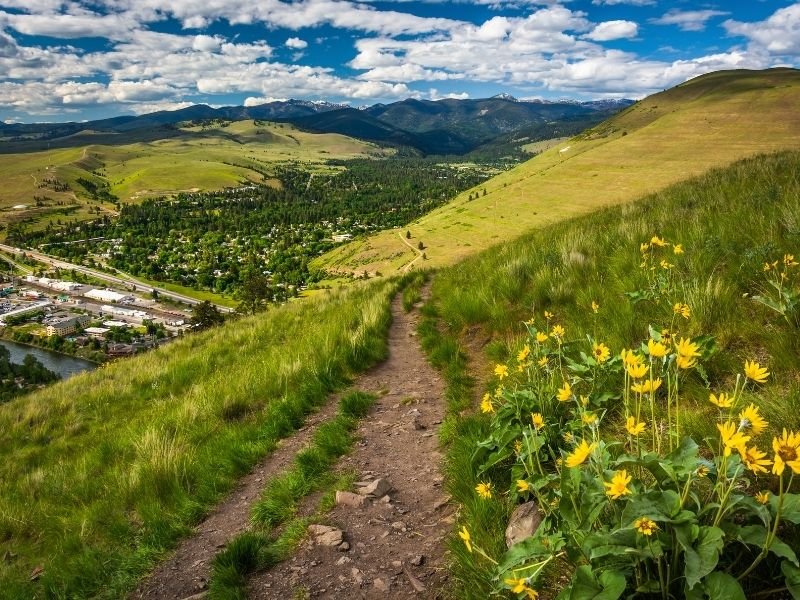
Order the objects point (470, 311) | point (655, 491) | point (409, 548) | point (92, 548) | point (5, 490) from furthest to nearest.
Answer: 1. point (470, 311)
2. point (5, 490)
3. point (92, 548)
4. point (409, 548)
5. point (655, 491)

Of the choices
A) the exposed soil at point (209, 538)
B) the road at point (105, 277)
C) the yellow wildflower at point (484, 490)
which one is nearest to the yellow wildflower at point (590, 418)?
the yellow wildflower at point (484, 490)

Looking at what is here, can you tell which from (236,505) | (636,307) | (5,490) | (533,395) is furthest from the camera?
(5,490)

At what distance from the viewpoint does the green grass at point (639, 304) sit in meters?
3.23

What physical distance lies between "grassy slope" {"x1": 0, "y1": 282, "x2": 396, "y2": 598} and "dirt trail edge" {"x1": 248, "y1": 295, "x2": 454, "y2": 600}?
1.41m

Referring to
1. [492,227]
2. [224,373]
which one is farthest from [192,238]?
[224,373]

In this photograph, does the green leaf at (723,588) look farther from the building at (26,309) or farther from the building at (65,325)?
the building at (26,309)

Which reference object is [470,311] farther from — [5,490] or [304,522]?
[5,490]

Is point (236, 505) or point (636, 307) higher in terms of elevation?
point (636, 307)

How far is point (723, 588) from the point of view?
5.70 feet

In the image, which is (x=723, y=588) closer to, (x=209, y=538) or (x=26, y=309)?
(x=209, y=538)

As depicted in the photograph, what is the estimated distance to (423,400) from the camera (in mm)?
6582

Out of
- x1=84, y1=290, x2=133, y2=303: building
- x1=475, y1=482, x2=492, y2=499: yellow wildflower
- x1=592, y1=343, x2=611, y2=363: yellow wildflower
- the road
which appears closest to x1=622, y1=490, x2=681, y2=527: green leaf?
x1=475, y1=482, x2=492, y2=499: yellow wildflower

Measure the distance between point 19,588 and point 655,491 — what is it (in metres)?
5.17

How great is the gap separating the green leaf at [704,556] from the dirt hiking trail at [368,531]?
1701 mm
